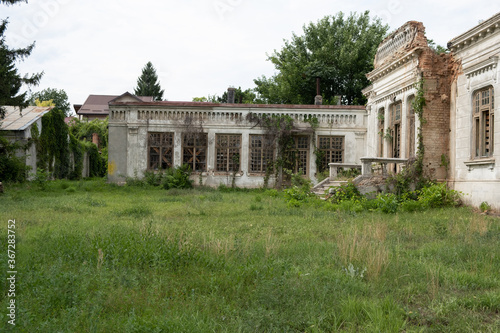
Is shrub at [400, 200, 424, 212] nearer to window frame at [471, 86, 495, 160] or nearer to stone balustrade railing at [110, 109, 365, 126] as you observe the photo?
window frame at [471, 86, 495, 160]

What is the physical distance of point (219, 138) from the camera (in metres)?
24.9

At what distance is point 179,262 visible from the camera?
20.8 ft

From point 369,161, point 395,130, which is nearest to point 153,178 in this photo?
point 369,161

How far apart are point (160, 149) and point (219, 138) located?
3.36m

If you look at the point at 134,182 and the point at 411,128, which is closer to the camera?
the point at 411,128

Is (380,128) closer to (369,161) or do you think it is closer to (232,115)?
(369,161)

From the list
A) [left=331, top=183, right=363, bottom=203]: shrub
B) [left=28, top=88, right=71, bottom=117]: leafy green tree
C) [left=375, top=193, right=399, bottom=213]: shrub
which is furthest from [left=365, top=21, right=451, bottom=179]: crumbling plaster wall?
[left=28, top=88, right=71, bottom=117]: leafy green tree

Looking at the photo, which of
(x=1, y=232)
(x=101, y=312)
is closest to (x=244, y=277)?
(x=101, y=312)

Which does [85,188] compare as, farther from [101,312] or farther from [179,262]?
[101,312]

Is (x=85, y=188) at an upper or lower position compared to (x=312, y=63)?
lower

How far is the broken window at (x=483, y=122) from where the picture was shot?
47.7 ft

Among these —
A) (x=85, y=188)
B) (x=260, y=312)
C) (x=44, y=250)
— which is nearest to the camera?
(x=260, y=312)

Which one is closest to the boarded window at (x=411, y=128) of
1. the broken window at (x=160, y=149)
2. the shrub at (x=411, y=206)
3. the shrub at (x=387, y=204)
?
the shrub at (x=411, y=206)

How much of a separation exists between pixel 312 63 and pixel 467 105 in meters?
22.2
